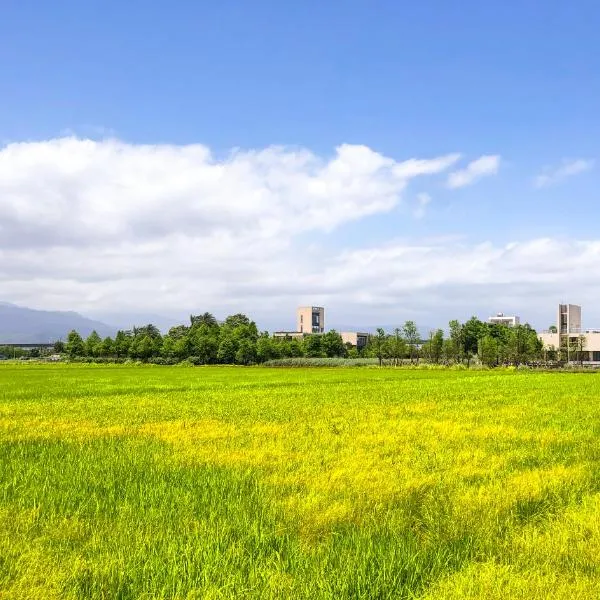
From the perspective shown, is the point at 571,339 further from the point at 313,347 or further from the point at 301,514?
the point at 301,514

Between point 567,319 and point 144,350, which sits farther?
point 567,319

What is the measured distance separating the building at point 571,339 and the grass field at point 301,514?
95.2 metres

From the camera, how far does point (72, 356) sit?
110312 mm

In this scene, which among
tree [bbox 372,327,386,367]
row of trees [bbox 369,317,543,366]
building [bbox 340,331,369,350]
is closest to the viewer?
row of trees [bbox 369,317,543,366]

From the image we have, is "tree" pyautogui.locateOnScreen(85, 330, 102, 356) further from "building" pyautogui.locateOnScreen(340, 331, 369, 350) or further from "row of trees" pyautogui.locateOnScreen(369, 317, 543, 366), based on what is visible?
"building" pyautogui.locateOnScreen(340, 331, 369, 350)

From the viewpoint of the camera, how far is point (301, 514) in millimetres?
5348

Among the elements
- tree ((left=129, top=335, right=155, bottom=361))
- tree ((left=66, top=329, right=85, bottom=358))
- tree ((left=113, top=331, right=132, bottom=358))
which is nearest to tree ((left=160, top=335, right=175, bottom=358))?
tree ((left=129, top=335, right=155, bottom=361))

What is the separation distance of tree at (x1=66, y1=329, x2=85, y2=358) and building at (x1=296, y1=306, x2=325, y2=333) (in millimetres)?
90176

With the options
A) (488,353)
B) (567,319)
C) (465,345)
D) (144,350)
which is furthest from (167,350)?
(567,319)

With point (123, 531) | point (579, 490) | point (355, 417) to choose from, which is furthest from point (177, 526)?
point (355, 417)

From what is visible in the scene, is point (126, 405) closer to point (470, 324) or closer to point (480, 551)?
point (480, 551)

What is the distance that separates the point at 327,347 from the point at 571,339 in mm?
47412

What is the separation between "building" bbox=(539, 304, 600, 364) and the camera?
334ft

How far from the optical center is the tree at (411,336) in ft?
312
